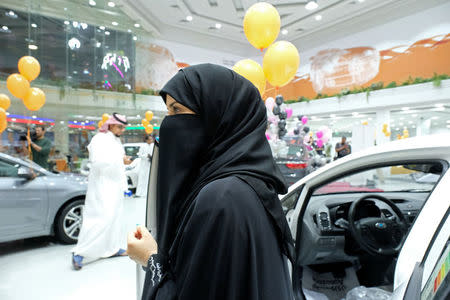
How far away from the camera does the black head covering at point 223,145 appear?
2.40 feet

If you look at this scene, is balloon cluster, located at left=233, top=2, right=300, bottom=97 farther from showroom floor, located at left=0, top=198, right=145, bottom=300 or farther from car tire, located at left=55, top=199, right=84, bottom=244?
showroom floor, located at left=0, top=198, right=145, bottom=300

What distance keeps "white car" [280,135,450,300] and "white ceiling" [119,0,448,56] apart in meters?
10.1

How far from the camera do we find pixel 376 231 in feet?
5.31

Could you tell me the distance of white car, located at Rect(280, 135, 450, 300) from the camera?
0.82 metres

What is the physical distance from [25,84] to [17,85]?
0.14 metres

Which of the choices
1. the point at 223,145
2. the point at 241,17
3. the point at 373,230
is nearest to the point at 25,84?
the point at 223,145

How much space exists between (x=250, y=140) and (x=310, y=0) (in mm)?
10763

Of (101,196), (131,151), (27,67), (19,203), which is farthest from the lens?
(131,151)

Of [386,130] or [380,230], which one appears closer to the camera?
[380,230]

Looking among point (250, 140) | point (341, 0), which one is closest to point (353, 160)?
point (250, 140)

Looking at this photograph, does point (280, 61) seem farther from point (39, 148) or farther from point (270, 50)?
point (39, 148)

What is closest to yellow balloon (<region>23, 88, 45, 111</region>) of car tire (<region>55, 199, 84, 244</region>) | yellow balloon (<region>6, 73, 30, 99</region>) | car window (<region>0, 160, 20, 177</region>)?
yellow balloon (<region>6, 73, 30, 99</region>)

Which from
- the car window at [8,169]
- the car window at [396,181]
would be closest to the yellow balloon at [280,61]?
the car window at [396,181]

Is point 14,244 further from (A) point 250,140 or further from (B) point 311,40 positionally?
(B) point 311,40
